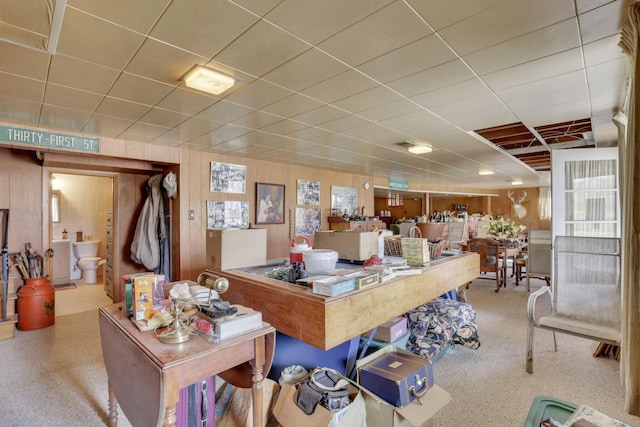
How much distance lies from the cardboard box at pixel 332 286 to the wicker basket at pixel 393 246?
1.14 meters

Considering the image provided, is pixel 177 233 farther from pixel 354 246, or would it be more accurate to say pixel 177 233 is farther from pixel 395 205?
pixel 395 205

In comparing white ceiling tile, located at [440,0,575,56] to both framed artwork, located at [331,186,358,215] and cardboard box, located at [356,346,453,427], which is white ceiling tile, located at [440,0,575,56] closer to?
cardboard box, located at [356,346,453,427]

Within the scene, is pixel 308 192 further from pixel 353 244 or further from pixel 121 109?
pixel 353 244

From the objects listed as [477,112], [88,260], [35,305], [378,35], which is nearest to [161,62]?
[378,35]

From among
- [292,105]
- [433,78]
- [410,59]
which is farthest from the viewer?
[292,105]

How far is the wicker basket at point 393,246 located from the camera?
273 centimetres

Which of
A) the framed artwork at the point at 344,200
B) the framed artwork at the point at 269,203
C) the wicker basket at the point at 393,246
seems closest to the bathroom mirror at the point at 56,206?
the framed artwork at the point at 269,203

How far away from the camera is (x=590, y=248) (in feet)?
8.86

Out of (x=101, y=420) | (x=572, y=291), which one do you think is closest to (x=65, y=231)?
(x=101, y=420)

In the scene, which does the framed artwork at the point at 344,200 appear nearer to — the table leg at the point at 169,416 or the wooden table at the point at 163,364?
the wooden table at the point at 163,364

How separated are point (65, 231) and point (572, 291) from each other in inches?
313

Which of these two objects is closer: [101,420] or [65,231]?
[101,420]

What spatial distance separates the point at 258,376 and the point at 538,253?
4.74 m

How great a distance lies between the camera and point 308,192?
625 cm
